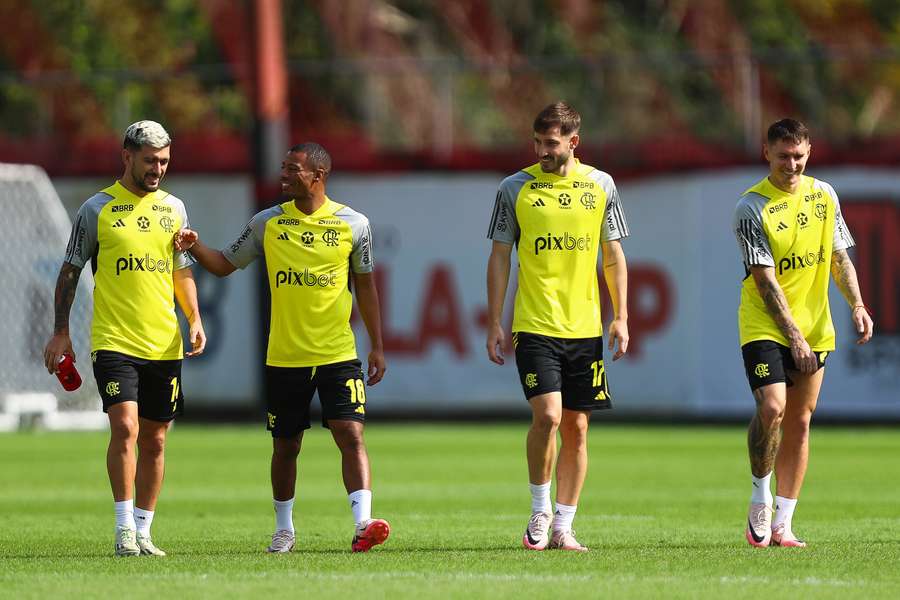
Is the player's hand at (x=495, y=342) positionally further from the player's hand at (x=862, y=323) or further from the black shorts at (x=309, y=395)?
the player's hand at (x=862, y=323)

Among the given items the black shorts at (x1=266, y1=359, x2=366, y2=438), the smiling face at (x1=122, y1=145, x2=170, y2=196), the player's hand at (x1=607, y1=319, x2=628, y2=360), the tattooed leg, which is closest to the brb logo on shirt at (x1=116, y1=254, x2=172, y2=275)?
the smiling face at (x1=122, y1=145, x2=170, y2=196)

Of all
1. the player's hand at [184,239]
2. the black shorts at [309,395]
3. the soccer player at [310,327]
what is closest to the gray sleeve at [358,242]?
the soccer player at [310,327]

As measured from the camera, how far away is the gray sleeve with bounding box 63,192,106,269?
998 centimetres

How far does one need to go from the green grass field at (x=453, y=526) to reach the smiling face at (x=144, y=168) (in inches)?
75.4

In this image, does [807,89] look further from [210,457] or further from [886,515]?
[886,515]

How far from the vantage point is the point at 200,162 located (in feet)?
81.8

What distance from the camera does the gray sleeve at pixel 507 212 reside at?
33.8 feet

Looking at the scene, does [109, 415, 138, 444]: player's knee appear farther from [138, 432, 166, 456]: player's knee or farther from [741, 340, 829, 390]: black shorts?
[741, 340, 829, 390]: black shorts

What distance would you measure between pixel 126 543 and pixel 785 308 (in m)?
3.59

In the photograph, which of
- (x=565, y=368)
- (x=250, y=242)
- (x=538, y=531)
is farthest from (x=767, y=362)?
(x=250, y=242)

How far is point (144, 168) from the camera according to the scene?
9984mm

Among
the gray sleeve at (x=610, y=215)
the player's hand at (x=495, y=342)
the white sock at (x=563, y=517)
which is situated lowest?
the white sock at (x=563, y=517)

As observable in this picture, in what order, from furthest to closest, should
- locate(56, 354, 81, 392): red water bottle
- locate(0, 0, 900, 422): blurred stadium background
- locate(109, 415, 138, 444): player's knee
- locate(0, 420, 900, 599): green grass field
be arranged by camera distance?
1. locate(0, 0, 900, 422): blurred stadium background
2. locate(56, 354, 81, 392): red water bottle
3. locate(109, 415, 138, 444): player's knee
4. locate(0, 420, 900, 599): green grass field

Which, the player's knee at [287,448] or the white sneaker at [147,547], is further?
the player's knee at [287,448]
